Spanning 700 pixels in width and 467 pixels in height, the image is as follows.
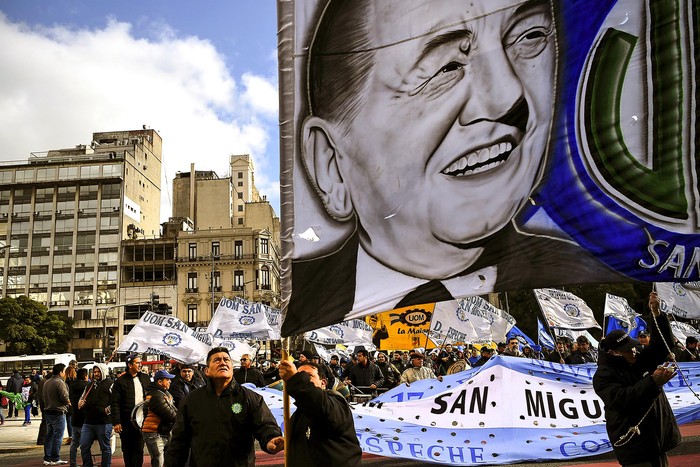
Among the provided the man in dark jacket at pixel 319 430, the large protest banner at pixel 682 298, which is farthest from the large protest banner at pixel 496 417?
the large protest banner at pixel 682 298

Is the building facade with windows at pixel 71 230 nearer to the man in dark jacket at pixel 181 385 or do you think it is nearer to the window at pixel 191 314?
the window at pixel 191 314

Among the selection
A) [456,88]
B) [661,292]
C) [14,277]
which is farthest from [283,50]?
[14,277]

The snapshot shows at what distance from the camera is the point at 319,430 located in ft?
13.7

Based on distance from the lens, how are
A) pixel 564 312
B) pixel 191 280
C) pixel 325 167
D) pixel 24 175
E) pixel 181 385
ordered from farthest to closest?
pixel 24 175, pixel 191 280, pixel 564 312, pixel 181 385, pixel 325 167

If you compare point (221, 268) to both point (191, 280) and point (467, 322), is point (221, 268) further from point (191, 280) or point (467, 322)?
point (467, 322)

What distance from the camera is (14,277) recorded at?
95.6 m

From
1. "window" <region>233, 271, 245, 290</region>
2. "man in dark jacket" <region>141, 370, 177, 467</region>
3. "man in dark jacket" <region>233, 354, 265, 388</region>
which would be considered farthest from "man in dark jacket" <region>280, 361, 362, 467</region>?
"window" <region>233, 271, 245, 290</region>

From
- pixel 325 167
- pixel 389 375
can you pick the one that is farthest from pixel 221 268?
pixel 325 167

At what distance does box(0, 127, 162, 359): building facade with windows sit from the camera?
9288 centimetres

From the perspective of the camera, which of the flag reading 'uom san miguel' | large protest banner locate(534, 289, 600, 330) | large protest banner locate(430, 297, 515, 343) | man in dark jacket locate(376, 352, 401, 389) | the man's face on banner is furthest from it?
large protest banner locate(430, 297, 515, 343)

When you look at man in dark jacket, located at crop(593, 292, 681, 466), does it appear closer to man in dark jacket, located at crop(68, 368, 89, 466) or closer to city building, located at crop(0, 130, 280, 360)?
man in dark jacket, located at crop(68, 368, 89, 466)

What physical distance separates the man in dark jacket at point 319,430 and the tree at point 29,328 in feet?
245

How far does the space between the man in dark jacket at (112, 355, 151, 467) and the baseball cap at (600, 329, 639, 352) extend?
6240 millimetres

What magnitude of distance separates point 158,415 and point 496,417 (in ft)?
Result: 13.3
